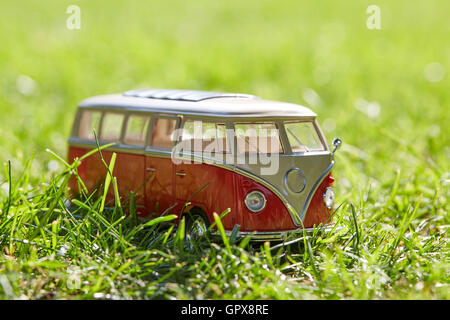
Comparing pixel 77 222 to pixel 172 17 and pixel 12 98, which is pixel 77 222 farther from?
pixel 172 17

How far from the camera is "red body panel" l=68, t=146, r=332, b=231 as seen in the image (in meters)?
5.90

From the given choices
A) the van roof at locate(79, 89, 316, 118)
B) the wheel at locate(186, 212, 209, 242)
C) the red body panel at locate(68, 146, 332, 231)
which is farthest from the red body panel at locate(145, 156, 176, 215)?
the van roof at locate(79, 89, 316, 118)

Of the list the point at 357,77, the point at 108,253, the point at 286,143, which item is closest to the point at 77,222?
the point at 108,253

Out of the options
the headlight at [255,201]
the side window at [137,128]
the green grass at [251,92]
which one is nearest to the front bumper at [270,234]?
the green grass at [251,92]

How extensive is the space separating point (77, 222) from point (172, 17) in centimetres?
1641

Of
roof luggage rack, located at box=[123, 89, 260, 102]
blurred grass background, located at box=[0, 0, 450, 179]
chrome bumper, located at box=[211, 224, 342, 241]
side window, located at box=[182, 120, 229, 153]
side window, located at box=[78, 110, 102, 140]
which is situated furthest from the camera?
blurred grass background, located at box=[0, 0, 450, 179]

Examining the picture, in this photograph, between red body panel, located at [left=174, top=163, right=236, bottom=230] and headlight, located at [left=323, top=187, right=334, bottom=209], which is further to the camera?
headlight, located at [left=323, top=187, right=334, bottom=209]

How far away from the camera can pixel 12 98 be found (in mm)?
13602

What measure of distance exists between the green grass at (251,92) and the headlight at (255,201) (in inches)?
13.8

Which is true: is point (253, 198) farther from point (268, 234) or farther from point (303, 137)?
point (303, 137)

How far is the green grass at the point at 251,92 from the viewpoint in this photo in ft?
17.7

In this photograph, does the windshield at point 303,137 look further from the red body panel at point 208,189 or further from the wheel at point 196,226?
the wheel at point 196,226

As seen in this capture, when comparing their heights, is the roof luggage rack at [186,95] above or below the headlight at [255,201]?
above

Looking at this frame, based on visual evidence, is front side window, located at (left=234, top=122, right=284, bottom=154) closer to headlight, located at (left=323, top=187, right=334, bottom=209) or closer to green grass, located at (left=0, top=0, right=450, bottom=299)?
headlight, located at (left=323, top=187, right=334, bottom=209)
